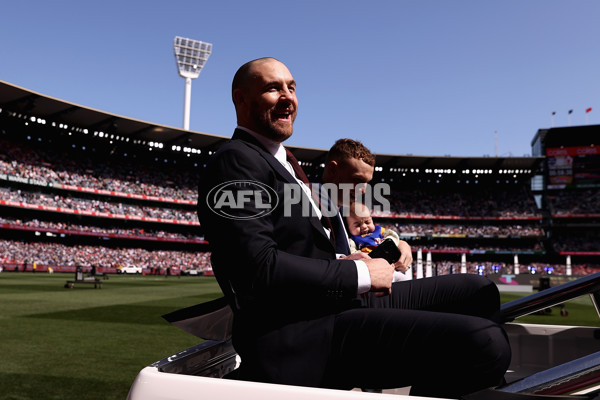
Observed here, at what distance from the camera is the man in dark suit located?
4.27 ft

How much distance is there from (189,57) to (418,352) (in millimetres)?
73049

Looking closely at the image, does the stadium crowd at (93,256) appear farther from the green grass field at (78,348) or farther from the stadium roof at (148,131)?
the green grass field at (78,348)

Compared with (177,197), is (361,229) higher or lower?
lower

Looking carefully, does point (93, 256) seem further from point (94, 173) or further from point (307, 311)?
point (307, 311)

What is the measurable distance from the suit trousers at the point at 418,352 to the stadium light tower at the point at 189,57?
227ft

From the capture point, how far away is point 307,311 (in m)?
1.41

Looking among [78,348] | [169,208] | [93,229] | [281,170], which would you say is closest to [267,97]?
[281,170]

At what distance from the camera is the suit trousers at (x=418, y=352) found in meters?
1.25

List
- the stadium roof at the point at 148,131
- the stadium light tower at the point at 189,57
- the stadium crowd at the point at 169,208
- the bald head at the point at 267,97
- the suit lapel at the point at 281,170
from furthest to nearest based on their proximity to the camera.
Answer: the stadium light tower at the point at 189,57 < the stadium crowd at the point at 169,208 < the stadium roof at the point at 148,131 < the bald head at the point at 267,97 < the suit lapel at the point at 281,170

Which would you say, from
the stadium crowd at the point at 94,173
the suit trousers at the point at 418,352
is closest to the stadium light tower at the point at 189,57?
the stadium crowd at the point at 94,173

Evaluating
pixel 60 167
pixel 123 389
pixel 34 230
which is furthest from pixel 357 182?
pixel 60 167

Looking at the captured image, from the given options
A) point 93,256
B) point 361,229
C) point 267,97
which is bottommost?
point 93,256

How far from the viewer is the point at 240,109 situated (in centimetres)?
176

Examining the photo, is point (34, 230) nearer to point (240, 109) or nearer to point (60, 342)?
point (60, 342)
